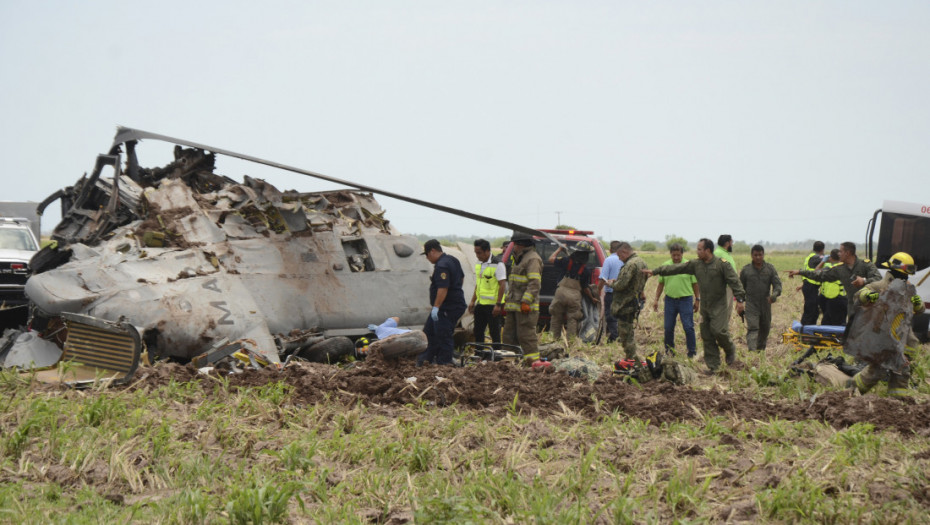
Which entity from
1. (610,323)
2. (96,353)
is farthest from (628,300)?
(96,353)

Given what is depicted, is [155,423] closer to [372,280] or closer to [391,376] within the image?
[391,376]

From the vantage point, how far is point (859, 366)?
9047mm

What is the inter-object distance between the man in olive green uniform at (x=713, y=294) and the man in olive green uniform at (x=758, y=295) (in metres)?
1.51

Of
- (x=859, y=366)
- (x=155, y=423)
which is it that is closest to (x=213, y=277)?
(x=155, y=423)

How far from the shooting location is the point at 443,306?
32.2 feet

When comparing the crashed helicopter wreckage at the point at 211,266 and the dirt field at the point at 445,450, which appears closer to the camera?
the dirt field at the point at 445,450

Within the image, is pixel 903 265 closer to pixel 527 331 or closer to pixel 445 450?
pixel 527 331

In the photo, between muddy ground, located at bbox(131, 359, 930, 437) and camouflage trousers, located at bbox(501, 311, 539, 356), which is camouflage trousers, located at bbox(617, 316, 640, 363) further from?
muddy ground, located at bbox(131, 359, 930, 437)

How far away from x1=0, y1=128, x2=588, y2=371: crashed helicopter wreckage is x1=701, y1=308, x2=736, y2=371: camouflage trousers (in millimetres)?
2839

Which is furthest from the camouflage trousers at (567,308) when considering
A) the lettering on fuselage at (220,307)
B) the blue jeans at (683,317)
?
the lettering on fuselage at (220,307)

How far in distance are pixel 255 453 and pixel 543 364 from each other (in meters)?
A: 4.33

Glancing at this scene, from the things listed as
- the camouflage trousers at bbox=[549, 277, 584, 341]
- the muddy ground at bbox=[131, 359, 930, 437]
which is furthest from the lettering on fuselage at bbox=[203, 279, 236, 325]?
the camouflage trousers at bbox=[549, 277, 584, 341]

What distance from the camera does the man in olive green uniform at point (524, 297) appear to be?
10695mm

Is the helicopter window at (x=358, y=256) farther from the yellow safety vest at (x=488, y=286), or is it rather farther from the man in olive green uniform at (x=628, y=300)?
the man in olive green uniform at (x=628, y=300)
